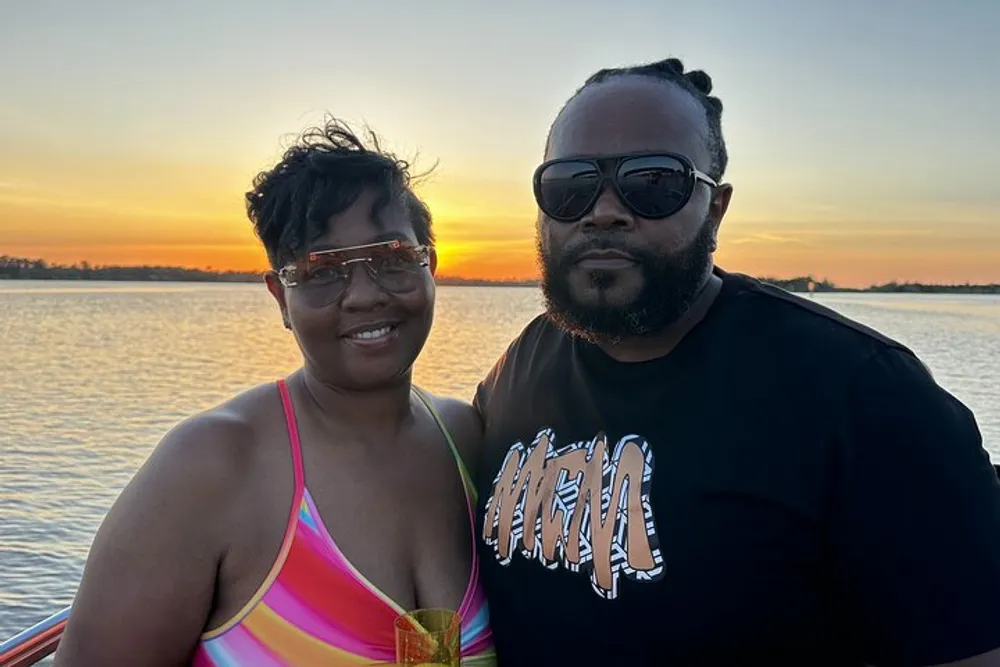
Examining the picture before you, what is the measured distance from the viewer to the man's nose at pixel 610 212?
8.39 feet

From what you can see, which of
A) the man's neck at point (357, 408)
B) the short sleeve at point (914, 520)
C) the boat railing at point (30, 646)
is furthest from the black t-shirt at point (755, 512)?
the boat railing at point (30, 646)

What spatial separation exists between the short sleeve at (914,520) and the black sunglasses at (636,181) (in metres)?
0.80

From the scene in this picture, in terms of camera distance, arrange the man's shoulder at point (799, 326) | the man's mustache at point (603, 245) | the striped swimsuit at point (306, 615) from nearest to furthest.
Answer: the man's shoulder at point (799, 326) → the striped swimsuit at point (306, 615) → the man's mustache at point (603, 245)

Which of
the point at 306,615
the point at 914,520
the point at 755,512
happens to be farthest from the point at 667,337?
the point at 306,615

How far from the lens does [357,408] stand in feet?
9.32

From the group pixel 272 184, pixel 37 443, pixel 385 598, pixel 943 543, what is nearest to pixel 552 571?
Answer: pixel 385 598

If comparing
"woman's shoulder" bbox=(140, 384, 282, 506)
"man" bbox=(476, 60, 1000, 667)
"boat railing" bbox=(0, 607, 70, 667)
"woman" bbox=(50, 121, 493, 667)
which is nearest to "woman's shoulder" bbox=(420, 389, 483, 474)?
"woman" bbox=(50, 121, 493, 667)

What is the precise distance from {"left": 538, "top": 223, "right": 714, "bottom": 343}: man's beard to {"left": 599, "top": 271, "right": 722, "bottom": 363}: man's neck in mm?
31

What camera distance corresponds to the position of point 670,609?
2.20 m

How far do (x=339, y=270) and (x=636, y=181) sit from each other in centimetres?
99

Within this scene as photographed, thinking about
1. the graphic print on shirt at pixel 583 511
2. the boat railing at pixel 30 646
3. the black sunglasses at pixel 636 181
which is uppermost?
the black sunglasses at pixel 636 181

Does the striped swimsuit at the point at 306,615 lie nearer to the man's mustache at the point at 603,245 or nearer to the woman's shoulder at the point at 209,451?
the woman's shoulder at the point at 209,451

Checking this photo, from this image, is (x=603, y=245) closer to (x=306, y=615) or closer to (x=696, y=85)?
(x=696, y=85)

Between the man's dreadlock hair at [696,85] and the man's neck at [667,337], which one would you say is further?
the man's dreadlock hair at [696,85]
